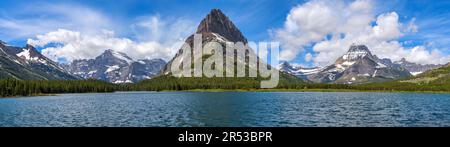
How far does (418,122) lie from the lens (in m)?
76.2
